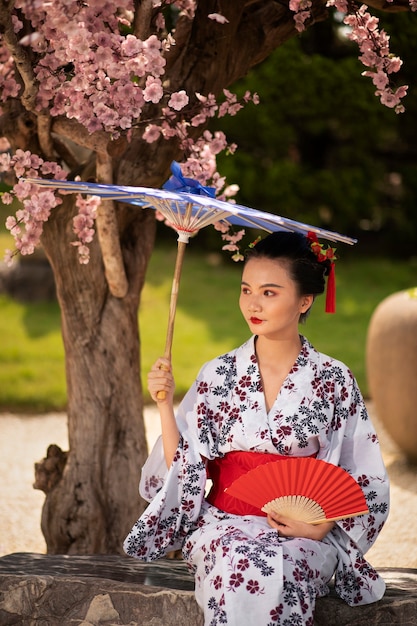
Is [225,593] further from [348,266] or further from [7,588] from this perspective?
[348,266]

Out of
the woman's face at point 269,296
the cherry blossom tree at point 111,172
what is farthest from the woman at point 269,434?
the cherry blossom tree at point 111,172

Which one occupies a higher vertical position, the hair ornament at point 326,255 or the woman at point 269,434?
the hair ornament at point 326,255

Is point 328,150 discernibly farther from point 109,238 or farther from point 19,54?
point 19,54

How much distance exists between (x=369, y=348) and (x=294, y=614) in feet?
11.1

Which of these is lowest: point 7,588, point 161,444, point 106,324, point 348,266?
point 7,588

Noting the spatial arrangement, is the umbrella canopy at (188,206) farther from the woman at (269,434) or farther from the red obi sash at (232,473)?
the red obi sash at (232,473)

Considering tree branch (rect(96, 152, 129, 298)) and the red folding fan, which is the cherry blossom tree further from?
the red folding fan

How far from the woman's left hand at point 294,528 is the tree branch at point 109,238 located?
132 centimetres

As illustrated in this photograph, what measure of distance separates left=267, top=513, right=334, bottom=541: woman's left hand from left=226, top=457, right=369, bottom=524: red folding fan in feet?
0.05

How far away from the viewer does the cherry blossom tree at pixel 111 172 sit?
3186 mm

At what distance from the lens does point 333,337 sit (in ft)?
30.1

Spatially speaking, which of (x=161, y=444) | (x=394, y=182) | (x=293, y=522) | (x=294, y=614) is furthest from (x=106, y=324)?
(x=394, y=182)

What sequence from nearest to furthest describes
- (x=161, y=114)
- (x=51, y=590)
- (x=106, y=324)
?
(x=51, y=590), (x=161, y=114), (x=106, y=324)

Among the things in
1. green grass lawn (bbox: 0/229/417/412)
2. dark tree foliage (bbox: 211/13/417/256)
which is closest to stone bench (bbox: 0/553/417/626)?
green grass lawn (bbox: 0/229/417/412)
